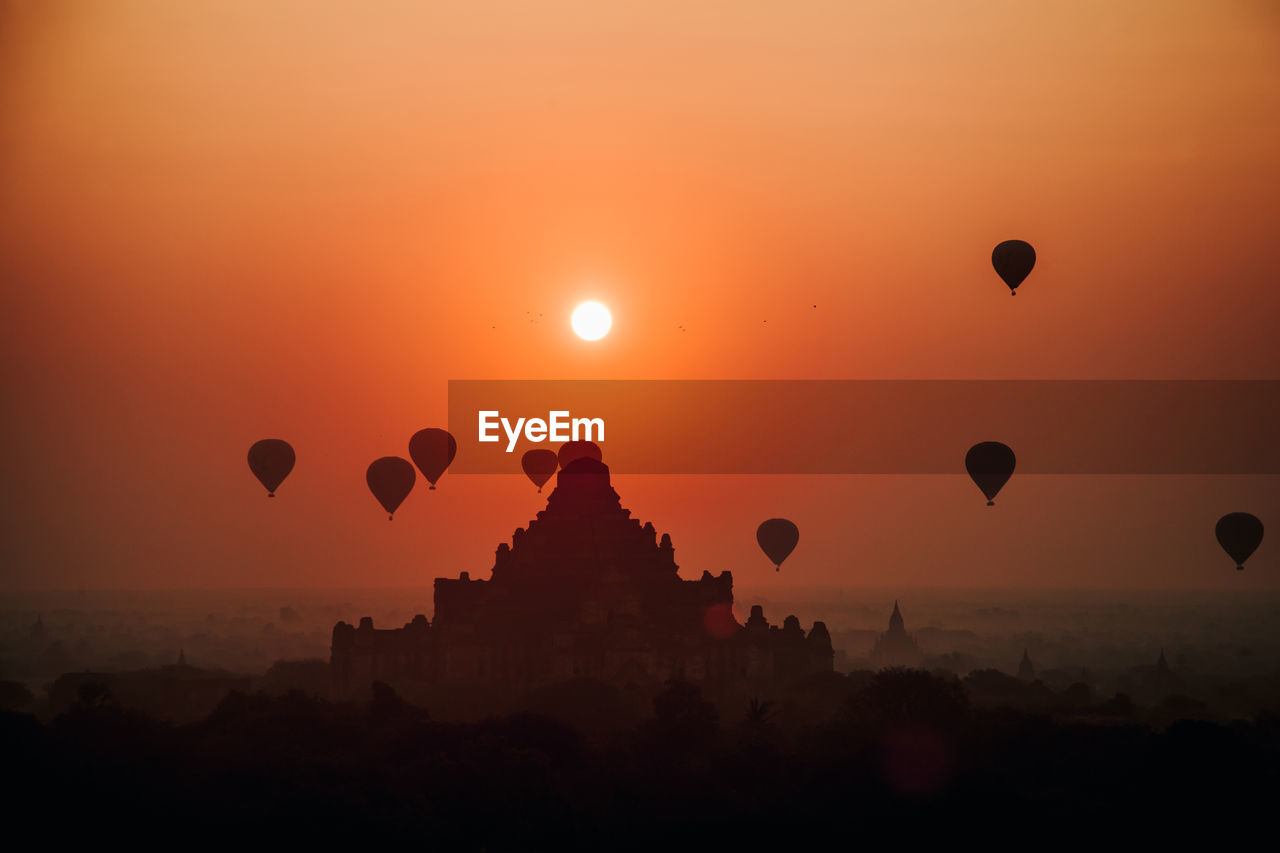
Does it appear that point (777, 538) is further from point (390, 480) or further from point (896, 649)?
point (896, 649)

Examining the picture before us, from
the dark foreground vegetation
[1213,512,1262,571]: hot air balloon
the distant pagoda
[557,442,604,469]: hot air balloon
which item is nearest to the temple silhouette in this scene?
[557,442,604,469]: hot air balloon

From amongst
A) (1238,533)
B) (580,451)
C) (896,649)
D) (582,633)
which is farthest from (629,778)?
(896,649)

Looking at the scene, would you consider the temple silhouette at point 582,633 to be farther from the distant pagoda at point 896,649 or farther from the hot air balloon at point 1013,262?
the distant pagoda at point 896,649

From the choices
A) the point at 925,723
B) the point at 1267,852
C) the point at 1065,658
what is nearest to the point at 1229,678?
the point at 1065,658

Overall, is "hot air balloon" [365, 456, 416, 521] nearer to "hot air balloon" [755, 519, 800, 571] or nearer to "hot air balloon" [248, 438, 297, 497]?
"hot air balloon" [248, 438, 297, 497]

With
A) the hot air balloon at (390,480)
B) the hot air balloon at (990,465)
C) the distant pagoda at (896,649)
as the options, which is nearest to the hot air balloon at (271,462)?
the hot air balloon at (390,480)
